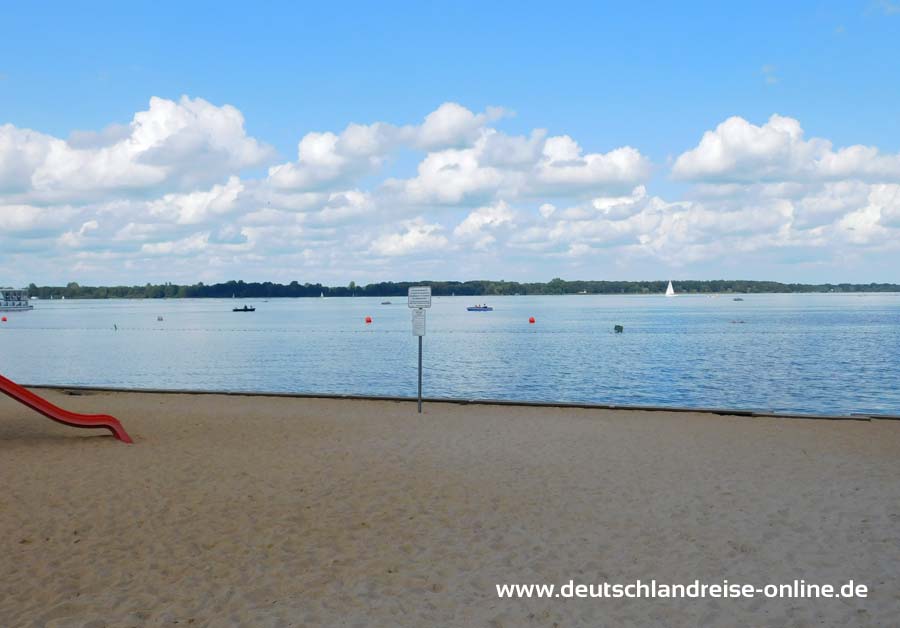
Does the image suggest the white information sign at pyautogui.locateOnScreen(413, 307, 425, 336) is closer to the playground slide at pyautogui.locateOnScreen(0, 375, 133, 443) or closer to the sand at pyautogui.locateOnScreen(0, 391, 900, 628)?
the sand at pyautogui.locateOnScreen(0, 391, 900, 628)

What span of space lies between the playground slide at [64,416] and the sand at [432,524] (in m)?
0.32

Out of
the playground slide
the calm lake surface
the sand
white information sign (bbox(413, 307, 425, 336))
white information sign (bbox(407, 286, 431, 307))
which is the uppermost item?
white information sign (bbox(407, 286, 431, 307))

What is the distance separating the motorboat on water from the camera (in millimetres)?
140038

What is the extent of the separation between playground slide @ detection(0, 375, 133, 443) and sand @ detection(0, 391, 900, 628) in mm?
325

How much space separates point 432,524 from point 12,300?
156688mm

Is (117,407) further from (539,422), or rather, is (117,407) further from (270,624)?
(270,624)

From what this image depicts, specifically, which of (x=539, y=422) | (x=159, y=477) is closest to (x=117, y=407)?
(x=159, y=477)

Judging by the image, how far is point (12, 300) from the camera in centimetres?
14175

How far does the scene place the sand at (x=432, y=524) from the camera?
5.72 meters

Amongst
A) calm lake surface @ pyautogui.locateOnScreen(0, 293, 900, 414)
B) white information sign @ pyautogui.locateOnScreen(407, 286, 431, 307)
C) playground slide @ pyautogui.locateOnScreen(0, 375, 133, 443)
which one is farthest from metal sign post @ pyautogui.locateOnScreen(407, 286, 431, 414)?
calm lake surface @ pyautogui.locateOnScreen(0, 293, 900, 414)

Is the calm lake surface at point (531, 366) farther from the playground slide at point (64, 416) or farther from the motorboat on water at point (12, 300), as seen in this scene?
the motorboat on water at point (12, 300)

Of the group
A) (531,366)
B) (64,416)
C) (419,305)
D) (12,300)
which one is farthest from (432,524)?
(12,300)

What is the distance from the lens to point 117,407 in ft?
56.5

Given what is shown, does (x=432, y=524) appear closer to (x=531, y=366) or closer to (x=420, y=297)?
(x=420, y=297)
